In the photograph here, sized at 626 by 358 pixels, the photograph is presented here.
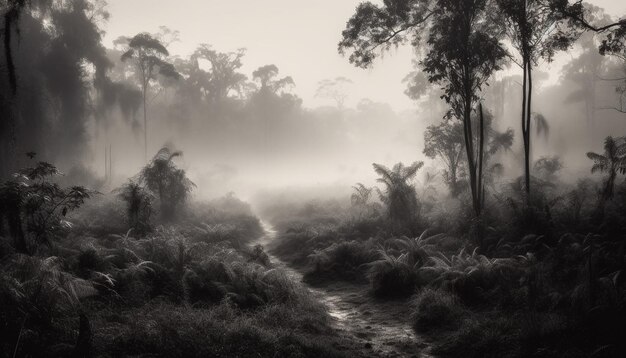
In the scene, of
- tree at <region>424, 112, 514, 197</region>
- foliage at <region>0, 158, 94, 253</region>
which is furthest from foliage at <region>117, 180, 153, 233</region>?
tree at <region>424, 112, 514, 197</region>

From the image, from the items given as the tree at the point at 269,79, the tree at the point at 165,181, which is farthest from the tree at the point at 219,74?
the tree at the point at 165,181

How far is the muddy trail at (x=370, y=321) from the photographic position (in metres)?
6.79

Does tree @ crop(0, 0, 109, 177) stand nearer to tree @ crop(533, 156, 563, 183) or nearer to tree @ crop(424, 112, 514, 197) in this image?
tree @ crop(424, 112, 514, 197)

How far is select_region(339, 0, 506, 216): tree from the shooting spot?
40.8 ft

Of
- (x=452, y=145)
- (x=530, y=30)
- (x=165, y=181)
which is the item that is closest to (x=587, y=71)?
(x=452, y=145)

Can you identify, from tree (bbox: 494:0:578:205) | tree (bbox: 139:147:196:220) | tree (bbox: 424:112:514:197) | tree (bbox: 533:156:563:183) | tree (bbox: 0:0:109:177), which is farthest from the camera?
tree (bbox: 533:156:563:183)

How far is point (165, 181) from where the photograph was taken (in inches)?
758

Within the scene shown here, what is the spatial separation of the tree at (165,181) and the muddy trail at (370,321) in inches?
408

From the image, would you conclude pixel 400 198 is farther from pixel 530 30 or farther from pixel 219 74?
pixel 219 74

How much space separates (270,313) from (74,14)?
31701mm

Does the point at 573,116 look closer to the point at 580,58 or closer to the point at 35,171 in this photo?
the point at 580,58

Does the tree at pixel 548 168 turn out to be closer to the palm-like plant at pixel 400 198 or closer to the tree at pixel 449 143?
the tree at pixel 449 143

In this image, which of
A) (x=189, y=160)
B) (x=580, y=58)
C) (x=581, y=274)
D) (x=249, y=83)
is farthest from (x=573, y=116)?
(x=581, y=274)

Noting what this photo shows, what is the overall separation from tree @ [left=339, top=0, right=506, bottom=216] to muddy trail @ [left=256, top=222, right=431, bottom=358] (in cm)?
533
